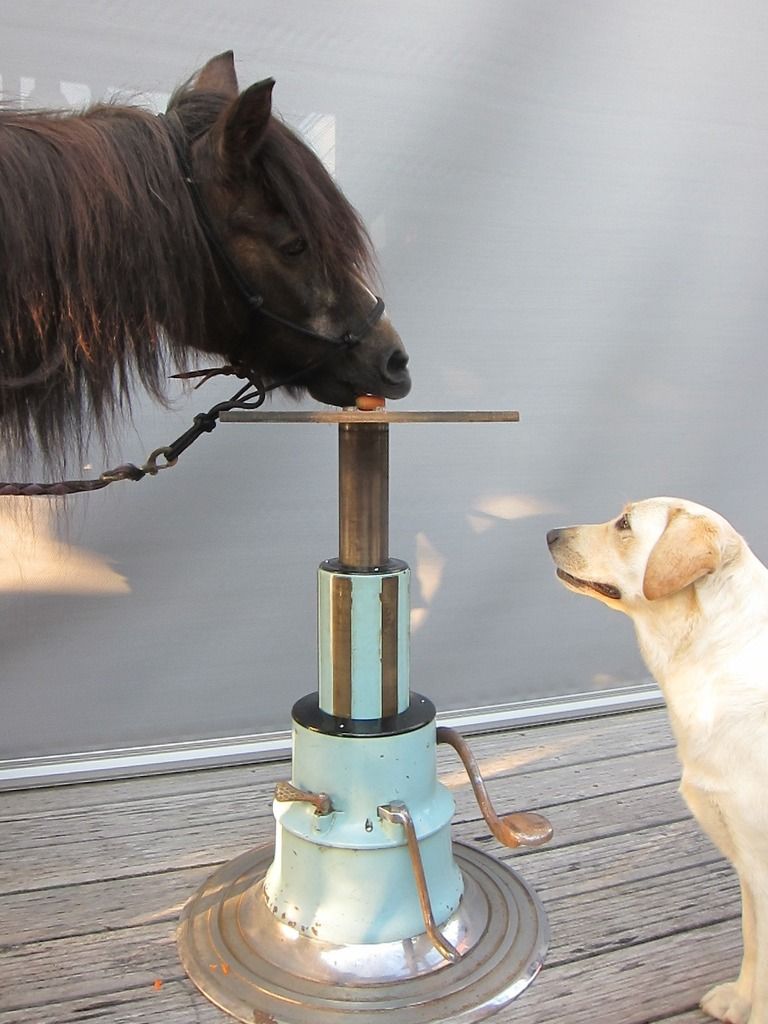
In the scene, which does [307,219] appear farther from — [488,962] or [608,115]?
[608,115]

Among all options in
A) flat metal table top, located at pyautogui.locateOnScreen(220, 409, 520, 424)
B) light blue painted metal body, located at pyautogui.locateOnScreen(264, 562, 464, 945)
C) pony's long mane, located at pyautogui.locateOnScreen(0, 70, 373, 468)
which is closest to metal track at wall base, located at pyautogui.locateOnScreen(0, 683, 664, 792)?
light blue painted metal body, located at pyautogui.locateOnScreen(264, 562, 464, 945)

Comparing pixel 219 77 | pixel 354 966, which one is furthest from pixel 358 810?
pixel 219 77

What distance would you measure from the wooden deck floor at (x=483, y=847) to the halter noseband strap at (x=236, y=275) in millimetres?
860

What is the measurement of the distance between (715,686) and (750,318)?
4.35 feet

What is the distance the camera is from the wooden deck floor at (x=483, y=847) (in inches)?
40.5

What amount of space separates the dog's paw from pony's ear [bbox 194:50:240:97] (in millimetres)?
1329

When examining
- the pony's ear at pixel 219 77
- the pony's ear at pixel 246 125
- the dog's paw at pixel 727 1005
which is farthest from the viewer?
the pony's ear at pixel 219 77

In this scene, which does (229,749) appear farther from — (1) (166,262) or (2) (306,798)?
(1) (166,262)

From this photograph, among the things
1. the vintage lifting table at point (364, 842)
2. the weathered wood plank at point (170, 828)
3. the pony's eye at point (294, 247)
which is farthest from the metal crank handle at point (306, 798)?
the pony's eye at point (294, 247)

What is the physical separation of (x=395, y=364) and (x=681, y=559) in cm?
43

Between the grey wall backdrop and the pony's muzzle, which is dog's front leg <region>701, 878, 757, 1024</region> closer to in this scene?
the pony's muzzle

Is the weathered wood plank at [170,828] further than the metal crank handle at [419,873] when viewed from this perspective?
Yes

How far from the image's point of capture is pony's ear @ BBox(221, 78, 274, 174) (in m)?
0.87

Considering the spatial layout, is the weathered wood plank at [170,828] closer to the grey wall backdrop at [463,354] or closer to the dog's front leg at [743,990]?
Answer: the grey wall backdrop at [463,354]
